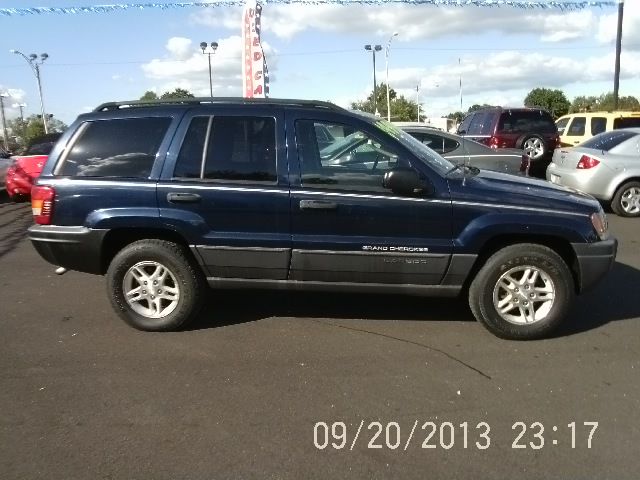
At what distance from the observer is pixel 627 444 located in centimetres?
301

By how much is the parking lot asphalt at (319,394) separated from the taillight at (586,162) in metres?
4.91

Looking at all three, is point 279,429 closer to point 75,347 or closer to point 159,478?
point 159,478

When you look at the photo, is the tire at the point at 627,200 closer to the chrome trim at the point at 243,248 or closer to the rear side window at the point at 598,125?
the rear side window at the point at 598,125

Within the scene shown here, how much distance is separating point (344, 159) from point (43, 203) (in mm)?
2392

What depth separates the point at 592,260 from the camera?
4.30 m

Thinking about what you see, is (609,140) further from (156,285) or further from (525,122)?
(156,285)

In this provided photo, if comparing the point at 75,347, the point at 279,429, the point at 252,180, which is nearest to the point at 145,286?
the point at 75,347

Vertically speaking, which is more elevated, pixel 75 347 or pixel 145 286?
pixel 145 286

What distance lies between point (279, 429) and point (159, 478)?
27.5 inches

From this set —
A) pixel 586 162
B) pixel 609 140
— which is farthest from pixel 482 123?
pixel 586 162

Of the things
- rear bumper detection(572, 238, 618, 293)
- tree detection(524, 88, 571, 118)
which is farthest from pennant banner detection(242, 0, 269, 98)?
tree detection(524, 88, 571, 118)

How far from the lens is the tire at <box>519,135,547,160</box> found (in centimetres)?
1339

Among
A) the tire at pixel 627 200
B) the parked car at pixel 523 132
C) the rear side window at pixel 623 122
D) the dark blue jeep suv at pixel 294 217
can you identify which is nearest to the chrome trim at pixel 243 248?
the dark blue jeep suv at pixel 294 217

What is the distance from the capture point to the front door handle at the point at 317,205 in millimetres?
4242
